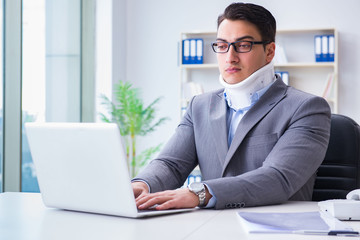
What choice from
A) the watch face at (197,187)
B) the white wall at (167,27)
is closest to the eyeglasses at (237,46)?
the watch face at (197,187)

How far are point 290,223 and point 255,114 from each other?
0.72 meters

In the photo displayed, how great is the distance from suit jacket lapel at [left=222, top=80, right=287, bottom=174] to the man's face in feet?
0.38

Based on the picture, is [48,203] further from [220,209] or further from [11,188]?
[11,188]

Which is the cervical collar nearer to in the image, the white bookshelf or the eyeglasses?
the eyeglasses

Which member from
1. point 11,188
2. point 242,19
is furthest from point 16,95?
point 242,19

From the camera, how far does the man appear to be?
1.50m

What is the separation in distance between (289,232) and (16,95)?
10.1 ft

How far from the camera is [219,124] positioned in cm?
189

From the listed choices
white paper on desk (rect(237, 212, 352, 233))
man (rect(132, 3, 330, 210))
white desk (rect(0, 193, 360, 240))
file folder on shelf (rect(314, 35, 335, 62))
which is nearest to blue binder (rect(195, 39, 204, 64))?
file folder on shelf (rect(314, 35, 335, 62))

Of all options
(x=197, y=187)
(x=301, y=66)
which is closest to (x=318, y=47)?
(x=301, y=66)

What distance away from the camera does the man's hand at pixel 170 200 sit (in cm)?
133

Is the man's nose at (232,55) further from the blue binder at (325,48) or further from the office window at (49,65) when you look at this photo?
the blue binder at (325,48)

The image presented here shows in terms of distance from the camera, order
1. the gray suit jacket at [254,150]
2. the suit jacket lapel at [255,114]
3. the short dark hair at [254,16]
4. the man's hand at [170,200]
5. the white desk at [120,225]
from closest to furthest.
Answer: the white desk at [120,225]
the man's hand at [170,200]
the gray suit jacket at [254,150]
the suit jacket lapel at [255,114]
the short dark hair at [254,16]

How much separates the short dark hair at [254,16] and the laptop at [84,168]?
0.88 meters
